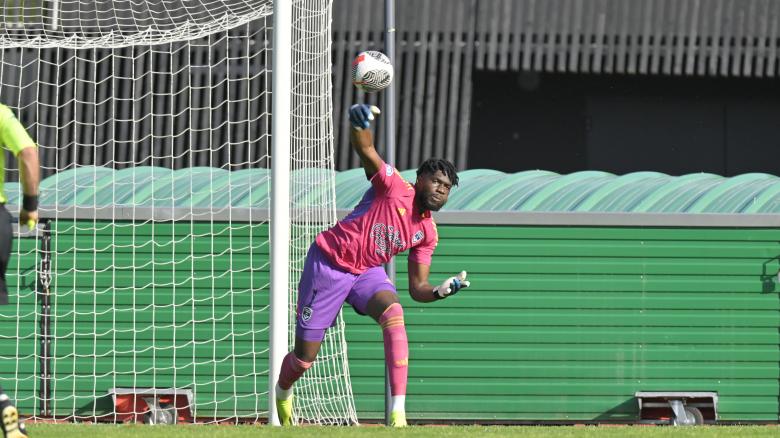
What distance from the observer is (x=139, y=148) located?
19.6 m

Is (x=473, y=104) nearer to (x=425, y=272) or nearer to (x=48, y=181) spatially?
(x=48, y=181)

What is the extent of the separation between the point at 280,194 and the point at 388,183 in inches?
73.0

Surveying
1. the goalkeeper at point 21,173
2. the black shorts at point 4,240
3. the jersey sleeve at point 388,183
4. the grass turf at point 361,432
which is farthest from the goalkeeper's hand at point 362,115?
the black shorts at point 4,240

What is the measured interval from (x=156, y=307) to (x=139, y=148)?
22.2 ft

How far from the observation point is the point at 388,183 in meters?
8.96

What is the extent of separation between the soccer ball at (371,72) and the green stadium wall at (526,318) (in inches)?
170

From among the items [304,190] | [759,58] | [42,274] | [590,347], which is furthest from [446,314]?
[759,58]

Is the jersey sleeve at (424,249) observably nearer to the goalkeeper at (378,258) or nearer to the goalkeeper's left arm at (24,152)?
the goalkeeper at (378,258)

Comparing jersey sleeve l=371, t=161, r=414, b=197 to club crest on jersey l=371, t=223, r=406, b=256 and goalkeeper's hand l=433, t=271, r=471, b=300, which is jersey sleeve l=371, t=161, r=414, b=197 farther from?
goalkeeper's hand l=433, t=271, r=471, b=300

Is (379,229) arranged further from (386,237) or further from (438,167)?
(438,167)

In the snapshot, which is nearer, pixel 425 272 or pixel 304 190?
pixel 425 272

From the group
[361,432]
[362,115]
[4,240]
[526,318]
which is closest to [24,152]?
[4,240]

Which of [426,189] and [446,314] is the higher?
[426,189]

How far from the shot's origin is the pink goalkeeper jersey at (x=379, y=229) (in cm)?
902
